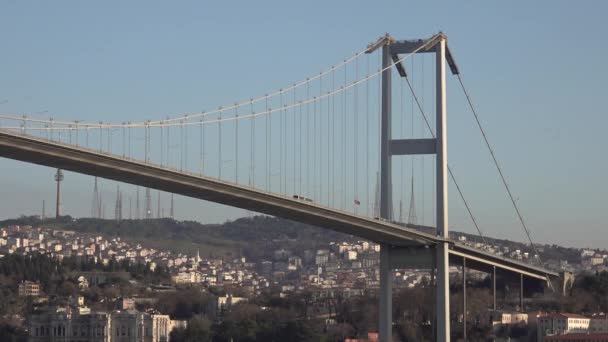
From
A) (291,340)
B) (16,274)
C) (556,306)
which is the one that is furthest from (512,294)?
(16,274)

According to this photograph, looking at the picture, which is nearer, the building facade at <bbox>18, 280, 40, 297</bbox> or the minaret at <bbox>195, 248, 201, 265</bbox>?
the building facade at <bbox>18, 280, 40, 297</bbox>

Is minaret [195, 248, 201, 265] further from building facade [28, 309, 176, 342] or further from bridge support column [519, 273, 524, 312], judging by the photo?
bridge support column [519, 273, 524, 312]

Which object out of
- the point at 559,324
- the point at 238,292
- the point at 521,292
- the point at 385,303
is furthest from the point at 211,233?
the point at 385,303

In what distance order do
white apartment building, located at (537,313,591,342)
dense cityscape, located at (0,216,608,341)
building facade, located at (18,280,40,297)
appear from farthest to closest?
building facade, located at (18,280,40,297), dense cityscape, located at (0,216,608,341), white apartment building, located at (537,313,591,342)

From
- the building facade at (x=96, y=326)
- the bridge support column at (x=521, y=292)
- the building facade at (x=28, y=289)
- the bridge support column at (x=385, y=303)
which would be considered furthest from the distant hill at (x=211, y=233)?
the bridge support column at (x=385, y=303)

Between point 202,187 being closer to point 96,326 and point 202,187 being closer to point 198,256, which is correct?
point 96,326

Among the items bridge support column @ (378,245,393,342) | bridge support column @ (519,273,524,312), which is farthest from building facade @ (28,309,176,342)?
bridge support column @ (378,245,393,342)
